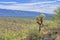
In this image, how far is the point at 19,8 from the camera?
86.6 meters

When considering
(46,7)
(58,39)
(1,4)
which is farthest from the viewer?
(1,4)

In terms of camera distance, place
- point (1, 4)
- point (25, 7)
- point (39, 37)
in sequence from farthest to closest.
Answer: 1. point (1, 4)
2. point (25, 7)
3. point (39, 37)

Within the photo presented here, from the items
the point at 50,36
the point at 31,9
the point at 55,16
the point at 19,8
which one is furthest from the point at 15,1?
the point at 50,36

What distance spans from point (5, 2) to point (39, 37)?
66332mm

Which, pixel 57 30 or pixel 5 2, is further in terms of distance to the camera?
pixel 5 2

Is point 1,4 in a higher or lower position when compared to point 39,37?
lower

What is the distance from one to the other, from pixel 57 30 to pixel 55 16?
373 centimetres

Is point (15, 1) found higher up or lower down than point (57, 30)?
lower down

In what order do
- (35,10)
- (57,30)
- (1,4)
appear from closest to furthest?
(57,30)
(35,10)
(1,4)

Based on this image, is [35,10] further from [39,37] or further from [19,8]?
[39,37]

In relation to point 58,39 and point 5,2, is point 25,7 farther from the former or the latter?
point 58,39

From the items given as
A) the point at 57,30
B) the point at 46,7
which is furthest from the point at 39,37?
the point at 46,7

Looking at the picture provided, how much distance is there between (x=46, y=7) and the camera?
7188 cm

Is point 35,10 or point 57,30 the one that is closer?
point 57,30
